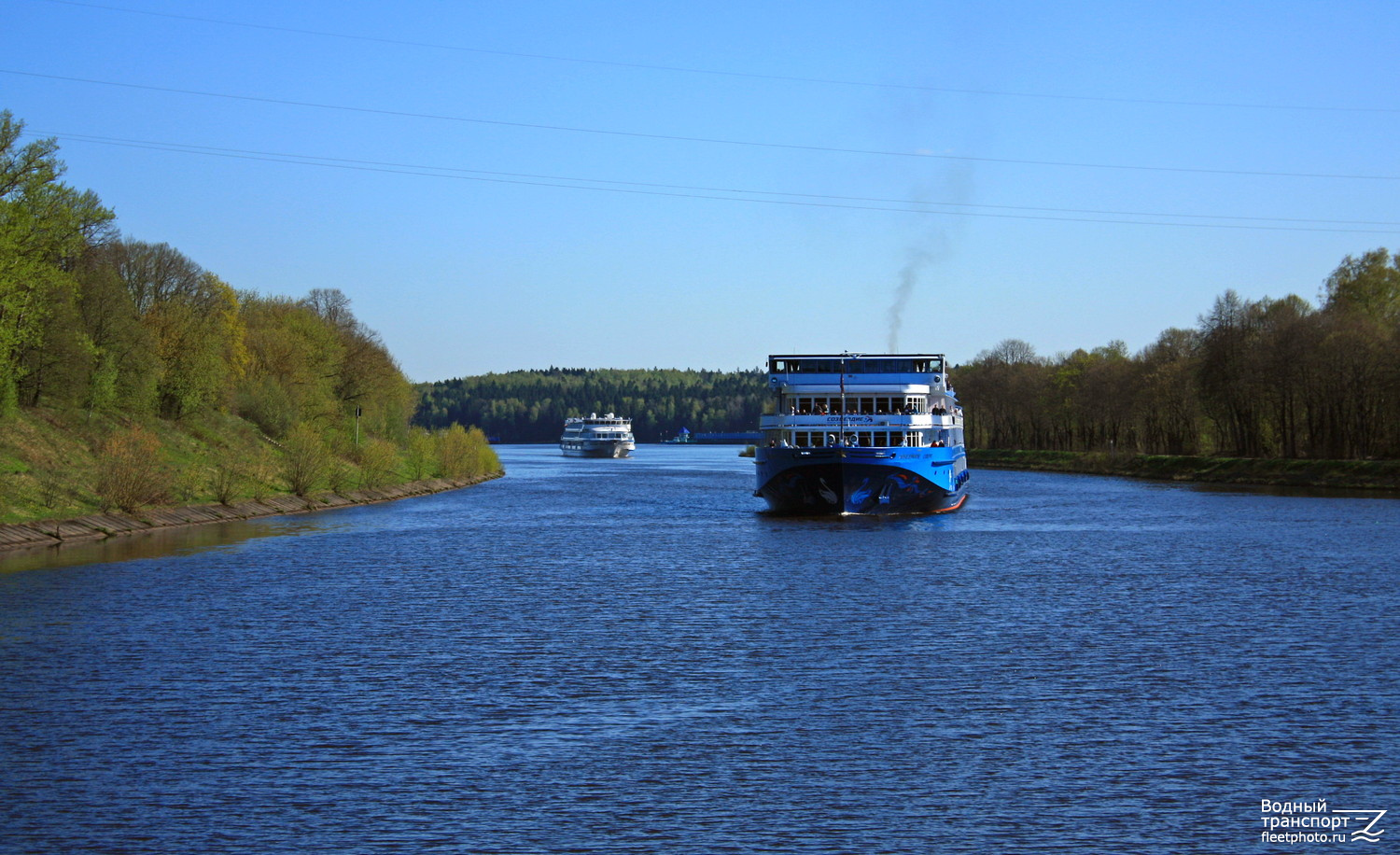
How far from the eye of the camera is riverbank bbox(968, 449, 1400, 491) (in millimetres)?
108688

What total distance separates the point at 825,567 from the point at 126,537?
3562 cm

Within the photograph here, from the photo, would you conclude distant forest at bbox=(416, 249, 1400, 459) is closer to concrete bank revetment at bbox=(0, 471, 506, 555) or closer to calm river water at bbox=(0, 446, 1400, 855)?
calm river water at bbox=(0, 446, 1400, 855)

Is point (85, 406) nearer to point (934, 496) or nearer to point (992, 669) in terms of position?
point (934, 496)

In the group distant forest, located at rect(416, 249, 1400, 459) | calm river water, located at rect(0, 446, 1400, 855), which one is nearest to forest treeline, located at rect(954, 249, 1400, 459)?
distant forest, located at rect(416, 249, 1400, 459)

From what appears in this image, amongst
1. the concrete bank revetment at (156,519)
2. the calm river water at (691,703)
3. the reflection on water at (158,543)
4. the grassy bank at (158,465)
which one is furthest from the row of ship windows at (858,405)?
the grassy bank at (158,465)

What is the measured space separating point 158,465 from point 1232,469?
99.7 metres

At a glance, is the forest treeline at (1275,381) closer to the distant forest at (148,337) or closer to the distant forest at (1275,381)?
the distant forest at (1275,381)

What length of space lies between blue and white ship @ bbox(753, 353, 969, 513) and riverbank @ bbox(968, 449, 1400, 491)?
44.9 meters

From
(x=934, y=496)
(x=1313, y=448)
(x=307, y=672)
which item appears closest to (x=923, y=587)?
(x=307, y=672)

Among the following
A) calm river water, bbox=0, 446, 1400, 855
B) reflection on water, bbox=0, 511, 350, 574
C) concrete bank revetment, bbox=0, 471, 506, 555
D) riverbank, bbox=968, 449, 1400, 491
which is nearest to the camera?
calm river water, bbox=0, 446, 1400, 855

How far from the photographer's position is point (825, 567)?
5522cm

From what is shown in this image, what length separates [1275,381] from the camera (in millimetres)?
Result: 114000

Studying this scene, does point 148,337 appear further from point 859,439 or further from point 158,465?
point 859,439

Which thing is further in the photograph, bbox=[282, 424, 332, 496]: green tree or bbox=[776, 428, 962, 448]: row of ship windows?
bbox=[282, 424, 332, 496]: green tree
